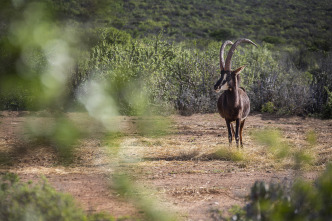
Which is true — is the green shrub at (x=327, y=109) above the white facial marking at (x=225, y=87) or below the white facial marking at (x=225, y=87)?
below

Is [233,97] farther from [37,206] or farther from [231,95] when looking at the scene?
[37,206]

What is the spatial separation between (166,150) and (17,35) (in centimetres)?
648

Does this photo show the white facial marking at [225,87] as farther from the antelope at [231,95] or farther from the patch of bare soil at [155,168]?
the patch of bare soil at [155,168]

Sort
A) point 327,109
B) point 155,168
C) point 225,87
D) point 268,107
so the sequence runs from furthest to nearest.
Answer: point 268,107, point 327,109, point 225,87, point 155,168

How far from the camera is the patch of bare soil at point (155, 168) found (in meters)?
0.94

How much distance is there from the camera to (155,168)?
5.66 metres

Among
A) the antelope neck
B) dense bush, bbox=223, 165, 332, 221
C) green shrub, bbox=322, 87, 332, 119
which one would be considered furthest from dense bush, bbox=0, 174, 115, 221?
green shrub, bbox=322, 87, 332, 119

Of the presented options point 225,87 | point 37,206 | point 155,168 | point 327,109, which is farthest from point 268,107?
point 37,206

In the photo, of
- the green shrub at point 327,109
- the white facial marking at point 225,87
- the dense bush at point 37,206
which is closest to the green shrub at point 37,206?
the dense bush at point 37,206

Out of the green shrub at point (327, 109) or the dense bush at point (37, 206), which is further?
the green shrub at point (327, 109)

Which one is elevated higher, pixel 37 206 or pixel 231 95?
pixel 231 95

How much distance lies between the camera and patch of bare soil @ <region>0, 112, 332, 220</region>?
935 millimetres

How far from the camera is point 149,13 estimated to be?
1.48 metres

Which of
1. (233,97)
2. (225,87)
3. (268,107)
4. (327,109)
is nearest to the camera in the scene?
(225,87)
